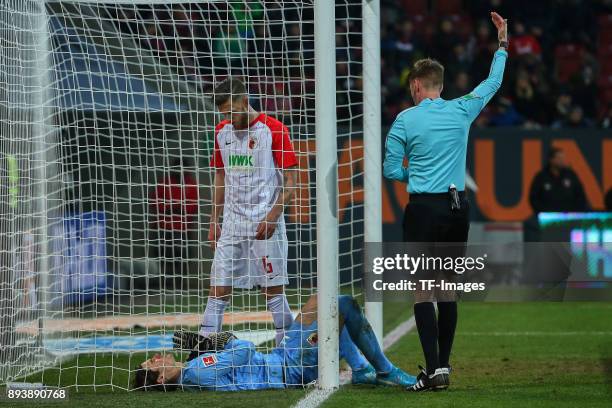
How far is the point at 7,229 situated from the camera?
8.84 meters

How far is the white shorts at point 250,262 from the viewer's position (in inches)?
334

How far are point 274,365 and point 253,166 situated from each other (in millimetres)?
1408

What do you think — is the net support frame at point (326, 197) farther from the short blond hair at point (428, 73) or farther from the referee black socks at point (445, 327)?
the referee black socks at point (445, 327)

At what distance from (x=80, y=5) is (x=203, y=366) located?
3195 mm

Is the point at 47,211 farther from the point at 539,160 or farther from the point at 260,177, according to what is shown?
the point at 539,160

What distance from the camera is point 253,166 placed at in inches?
334

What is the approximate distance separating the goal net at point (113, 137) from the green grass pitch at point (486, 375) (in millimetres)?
175

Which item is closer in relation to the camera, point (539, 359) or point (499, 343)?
point (539, 359)

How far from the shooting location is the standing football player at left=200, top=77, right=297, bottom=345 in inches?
331

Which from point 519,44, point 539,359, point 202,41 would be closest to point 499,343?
point 539,359

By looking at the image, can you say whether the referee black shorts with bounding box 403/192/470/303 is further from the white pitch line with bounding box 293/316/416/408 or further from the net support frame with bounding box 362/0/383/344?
the net support frame with bounding box 362/0/383/344

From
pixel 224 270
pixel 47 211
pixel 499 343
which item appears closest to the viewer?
→ pixel 224 270

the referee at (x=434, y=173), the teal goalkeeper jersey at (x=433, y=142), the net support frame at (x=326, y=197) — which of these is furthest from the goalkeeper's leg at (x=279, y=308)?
the teal goalkeeper jersey at (x=433, y=142)

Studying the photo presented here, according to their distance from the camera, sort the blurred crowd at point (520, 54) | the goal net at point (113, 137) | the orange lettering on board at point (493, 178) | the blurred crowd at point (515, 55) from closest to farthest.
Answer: the goal net at point (113, 137), the orange lettering on board at point (493, 178), the blurred crowd at point (515, 55), the blurred crowd at point (520, 54)
